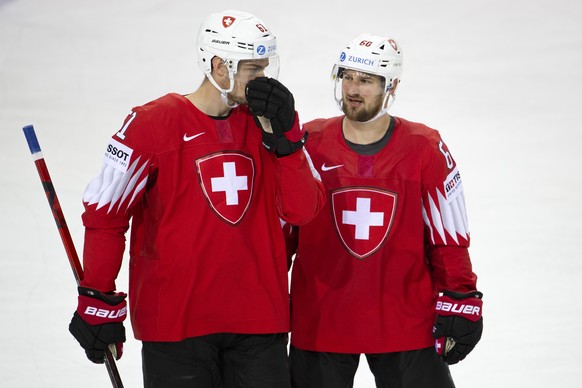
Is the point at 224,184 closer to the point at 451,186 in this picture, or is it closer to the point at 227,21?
the point at 227,21

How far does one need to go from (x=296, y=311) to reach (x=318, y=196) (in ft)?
1.41

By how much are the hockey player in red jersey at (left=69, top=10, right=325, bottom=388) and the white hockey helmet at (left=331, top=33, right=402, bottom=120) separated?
358 mm

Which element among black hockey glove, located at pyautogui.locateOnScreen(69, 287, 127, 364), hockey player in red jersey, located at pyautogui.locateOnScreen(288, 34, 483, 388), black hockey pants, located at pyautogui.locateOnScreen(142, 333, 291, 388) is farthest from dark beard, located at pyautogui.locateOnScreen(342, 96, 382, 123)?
black hockey glove, located at pyautogui.locateOnScreen(69, 287, 127, 364)

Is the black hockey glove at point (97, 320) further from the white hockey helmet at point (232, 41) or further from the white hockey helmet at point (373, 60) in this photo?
the white hockey helmet at point (373, 60)

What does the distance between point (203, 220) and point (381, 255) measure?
1.93 feet

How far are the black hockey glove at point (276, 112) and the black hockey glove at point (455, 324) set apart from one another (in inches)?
26.9

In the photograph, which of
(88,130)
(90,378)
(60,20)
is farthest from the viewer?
(60,20)

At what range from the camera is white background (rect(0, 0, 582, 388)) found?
4691mm

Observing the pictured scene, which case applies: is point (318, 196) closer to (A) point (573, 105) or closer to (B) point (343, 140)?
(B) point (343, 140)

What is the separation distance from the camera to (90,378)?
4.43m

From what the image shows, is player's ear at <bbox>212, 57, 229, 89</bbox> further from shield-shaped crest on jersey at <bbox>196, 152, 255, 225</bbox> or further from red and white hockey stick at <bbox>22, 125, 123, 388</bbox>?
red and white hockey stick at <bbox>22, 125, 123, 388</bbox>

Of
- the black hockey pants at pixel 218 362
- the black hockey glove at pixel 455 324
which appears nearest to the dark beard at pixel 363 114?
the black hockey glove at pixel 455 324

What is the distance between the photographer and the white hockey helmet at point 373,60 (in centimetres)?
351

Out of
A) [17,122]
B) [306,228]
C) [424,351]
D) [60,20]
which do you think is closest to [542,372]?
[424,351]
